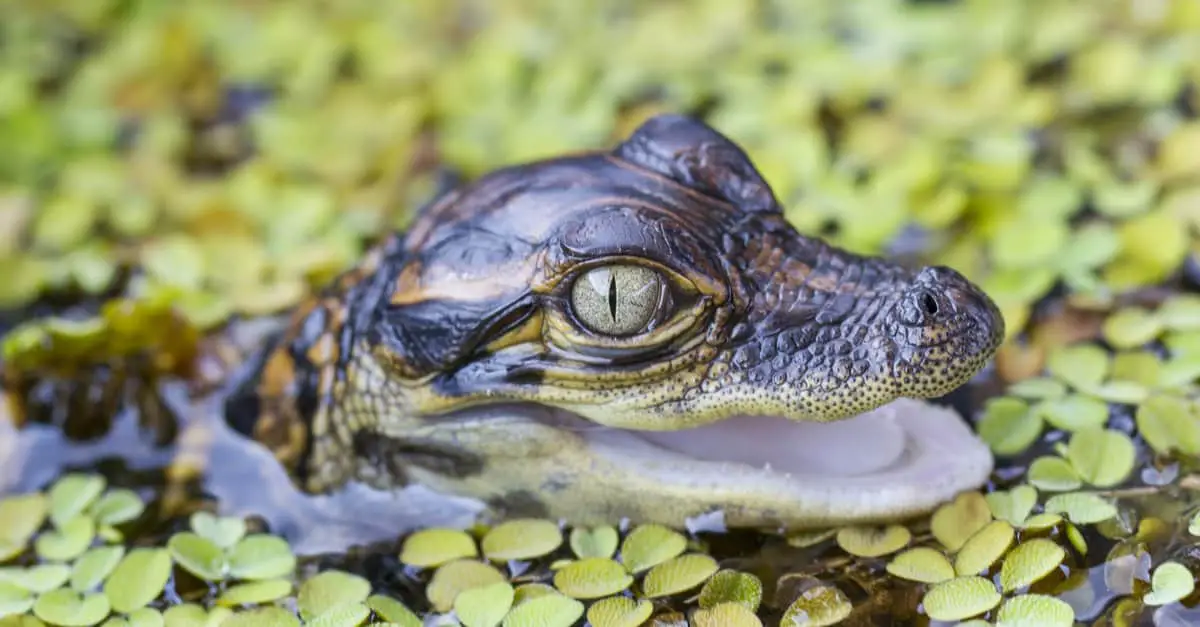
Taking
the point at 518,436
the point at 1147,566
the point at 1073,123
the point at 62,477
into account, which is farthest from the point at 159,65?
the point at 1147,566

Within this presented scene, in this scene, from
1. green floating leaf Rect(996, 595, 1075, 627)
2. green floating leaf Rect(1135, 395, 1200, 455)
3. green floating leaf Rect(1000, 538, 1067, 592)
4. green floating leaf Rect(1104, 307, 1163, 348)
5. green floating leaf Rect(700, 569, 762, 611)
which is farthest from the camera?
green floating leaf Rect(1104, 307, 1163, 348)

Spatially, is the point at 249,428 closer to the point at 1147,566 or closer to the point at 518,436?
the point at 518,436

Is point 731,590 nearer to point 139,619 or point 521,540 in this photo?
point 521,540

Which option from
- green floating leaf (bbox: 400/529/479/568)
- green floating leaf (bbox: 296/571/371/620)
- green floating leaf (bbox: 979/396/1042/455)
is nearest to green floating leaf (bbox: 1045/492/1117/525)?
green floating leaf (bbox: 979/396/1042/455)

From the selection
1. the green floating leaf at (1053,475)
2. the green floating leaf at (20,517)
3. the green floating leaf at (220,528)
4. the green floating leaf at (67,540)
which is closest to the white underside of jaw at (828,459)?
the green floating leaf at (1053,475)

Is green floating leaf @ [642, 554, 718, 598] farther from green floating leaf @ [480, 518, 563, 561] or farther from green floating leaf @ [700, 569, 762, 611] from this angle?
green floating leaf @ [480, 518, 563, 561]

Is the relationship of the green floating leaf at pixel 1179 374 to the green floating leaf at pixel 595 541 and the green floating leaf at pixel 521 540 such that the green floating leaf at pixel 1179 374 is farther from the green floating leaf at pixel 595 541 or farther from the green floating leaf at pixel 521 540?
the green floating leaf at pixel 521 540

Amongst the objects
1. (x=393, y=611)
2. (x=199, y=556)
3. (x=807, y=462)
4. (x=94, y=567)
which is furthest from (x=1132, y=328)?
(x=94, y=567)
